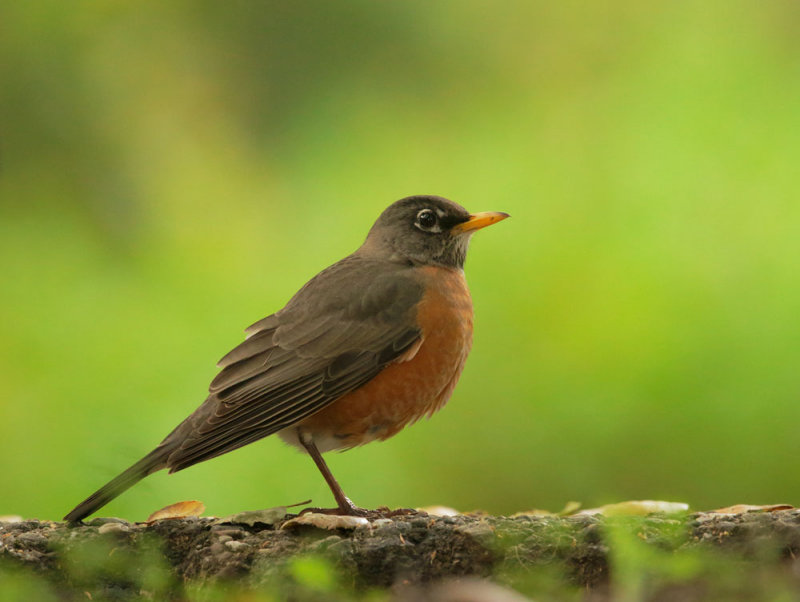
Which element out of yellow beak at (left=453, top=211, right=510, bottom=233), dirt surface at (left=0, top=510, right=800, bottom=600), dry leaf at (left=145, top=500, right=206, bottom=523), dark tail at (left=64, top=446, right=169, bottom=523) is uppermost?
yellow beak at (left=453, top=211, right=510, bottom=233)

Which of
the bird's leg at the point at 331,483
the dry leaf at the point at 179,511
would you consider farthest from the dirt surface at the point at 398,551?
the bird's leg at the point at 331,483

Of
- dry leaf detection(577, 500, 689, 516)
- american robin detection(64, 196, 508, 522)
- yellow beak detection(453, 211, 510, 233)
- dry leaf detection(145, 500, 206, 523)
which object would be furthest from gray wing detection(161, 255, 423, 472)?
dry leaf detection(577, 500, 689, 516)

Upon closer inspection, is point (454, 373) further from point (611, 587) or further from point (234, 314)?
point (234, 314)

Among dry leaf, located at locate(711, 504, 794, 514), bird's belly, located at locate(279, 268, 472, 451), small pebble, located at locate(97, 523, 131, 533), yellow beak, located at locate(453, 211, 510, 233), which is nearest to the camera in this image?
small pebble, located at locate(97, 523, 131, 533)

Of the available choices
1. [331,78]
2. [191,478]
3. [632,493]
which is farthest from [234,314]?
[331,78]

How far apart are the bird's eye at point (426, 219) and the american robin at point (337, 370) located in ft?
1.01

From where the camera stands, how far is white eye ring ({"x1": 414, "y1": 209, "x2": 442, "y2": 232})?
5.20m

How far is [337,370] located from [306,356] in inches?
6.2

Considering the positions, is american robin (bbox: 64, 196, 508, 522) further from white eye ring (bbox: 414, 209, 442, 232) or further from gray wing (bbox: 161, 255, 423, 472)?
white eye ring (bbox: 414, 209, 442, 232)

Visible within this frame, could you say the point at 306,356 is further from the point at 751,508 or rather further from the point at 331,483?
the point at 751,508

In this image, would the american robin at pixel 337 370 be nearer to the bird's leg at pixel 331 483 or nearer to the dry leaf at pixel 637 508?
the bird's leg at pixel 331 483

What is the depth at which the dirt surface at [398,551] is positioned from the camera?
2.81m

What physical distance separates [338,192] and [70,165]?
323cm

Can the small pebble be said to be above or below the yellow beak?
below
